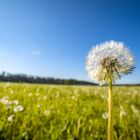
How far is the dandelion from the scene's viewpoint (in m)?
1.62

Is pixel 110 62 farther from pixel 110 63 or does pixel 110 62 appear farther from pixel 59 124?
pixel 59 124

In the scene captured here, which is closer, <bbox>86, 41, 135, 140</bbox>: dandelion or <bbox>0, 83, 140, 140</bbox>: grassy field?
<bbox>86, 41, 135, 140</bbox>: dandelion

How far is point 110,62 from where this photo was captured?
1.68m

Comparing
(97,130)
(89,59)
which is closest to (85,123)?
(97,130)

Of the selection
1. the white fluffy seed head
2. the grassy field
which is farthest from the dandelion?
the grassy field

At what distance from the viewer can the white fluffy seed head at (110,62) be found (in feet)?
5.33

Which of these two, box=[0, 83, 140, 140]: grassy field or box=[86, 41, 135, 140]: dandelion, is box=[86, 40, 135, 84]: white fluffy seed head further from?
box=[0, 83, 140, 140]: grassy field

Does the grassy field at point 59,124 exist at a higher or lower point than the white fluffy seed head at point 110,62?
lower

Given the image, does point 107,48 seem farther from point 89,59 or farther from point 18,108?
point 18,108

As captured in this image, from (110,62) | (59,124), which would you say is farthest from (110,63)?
(59,124)

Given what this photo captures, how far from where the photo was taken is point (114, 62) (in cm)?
170

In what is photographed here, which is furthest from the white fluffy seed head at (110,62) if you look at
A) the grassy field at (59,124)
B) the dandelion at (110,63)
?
the grassy field at (59,124)

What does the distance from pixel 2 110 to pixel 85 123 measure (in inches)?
54.3

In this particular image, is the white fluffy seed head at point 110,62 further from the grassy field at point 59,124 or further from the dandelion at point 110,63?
the grassy field at point 59,124
